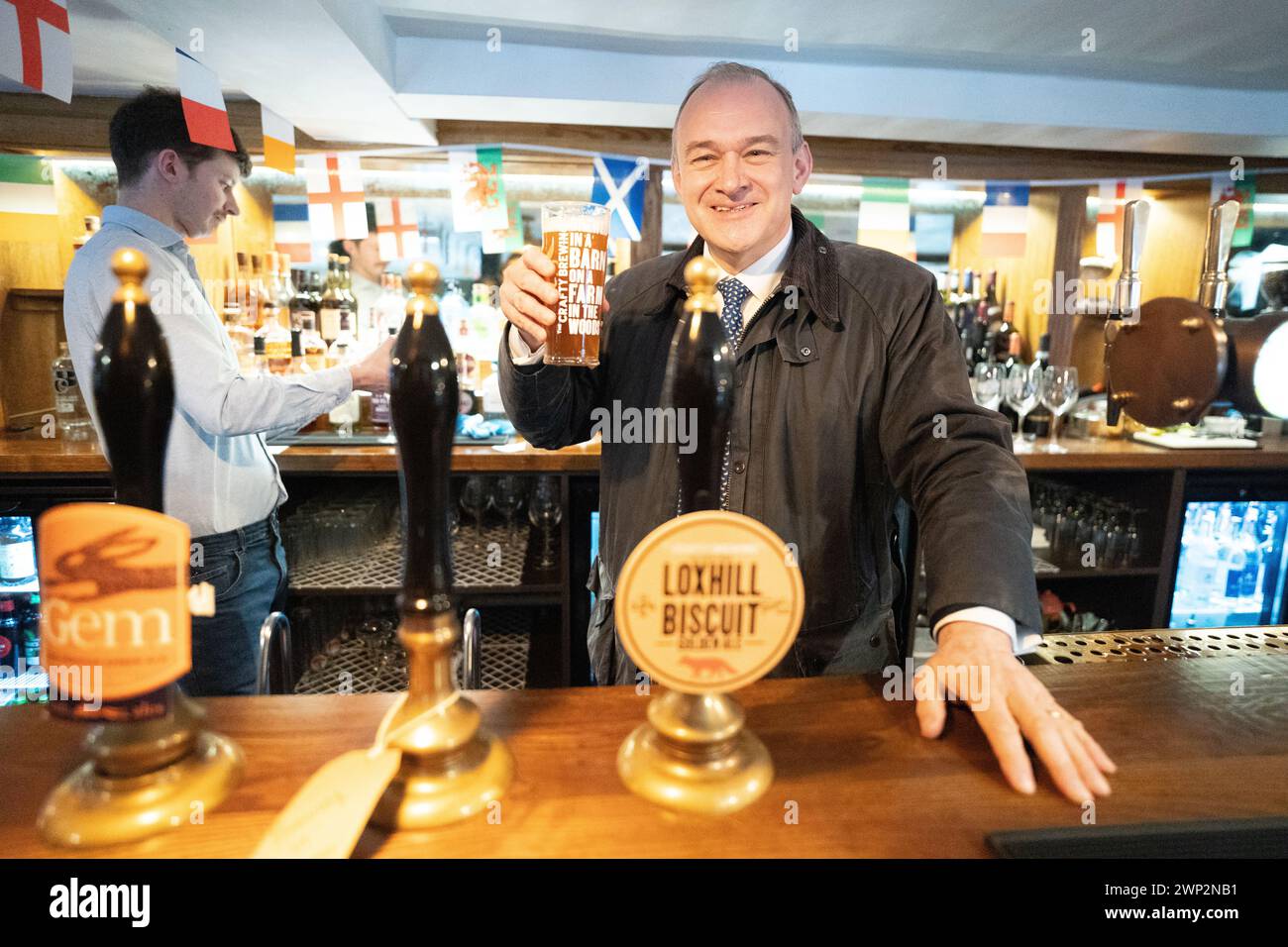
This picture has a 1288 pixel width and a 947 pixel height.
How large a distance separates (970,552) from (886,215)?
300cm

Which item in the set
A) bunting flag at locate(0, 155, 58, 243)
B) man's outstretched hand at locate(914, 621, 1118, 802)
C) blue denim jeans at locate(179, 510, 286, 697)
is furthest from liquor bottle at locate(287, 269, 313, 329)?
man's outstretched hand at locate(914, 621, 1118, 802)

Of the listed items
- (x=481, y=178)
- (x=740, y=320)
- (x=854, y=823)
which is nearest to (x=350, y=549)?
(x=481, y=178)

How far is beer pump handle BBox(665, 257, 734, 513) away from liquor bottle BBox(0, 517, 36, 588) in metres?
2.99

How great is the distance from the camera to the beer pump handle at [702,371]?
0.64m

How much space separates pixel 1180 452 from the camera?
10.1 feet

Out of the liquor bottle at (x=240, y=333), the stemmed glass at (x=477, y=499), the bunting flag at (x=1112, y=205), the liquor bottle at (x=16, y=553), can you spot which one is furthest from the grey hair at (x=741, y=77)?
the bunting flag at (x=1112, y=205)

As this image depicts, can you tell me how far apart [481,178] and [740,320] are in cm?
221

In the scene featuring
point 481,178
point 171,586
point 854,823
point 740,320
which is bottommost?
point 854,823

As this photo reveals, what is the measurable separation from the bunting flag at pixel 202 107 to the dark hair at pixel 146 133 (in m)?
0.03

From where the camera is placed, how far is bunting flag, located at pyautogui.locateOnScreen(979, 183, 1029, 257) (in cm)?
357

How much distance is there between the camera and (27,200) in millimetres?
3139

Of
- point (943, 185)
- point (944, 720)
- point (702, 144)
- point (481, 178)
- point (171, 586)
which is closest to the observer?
point (171, 586)

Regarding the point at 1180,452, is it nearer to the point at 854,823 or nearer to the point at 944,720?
the point at 944,720

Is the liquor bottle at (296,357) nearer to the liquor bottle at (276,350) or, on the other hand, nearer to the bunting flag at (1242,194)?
the liquor bottle at (276,350)
